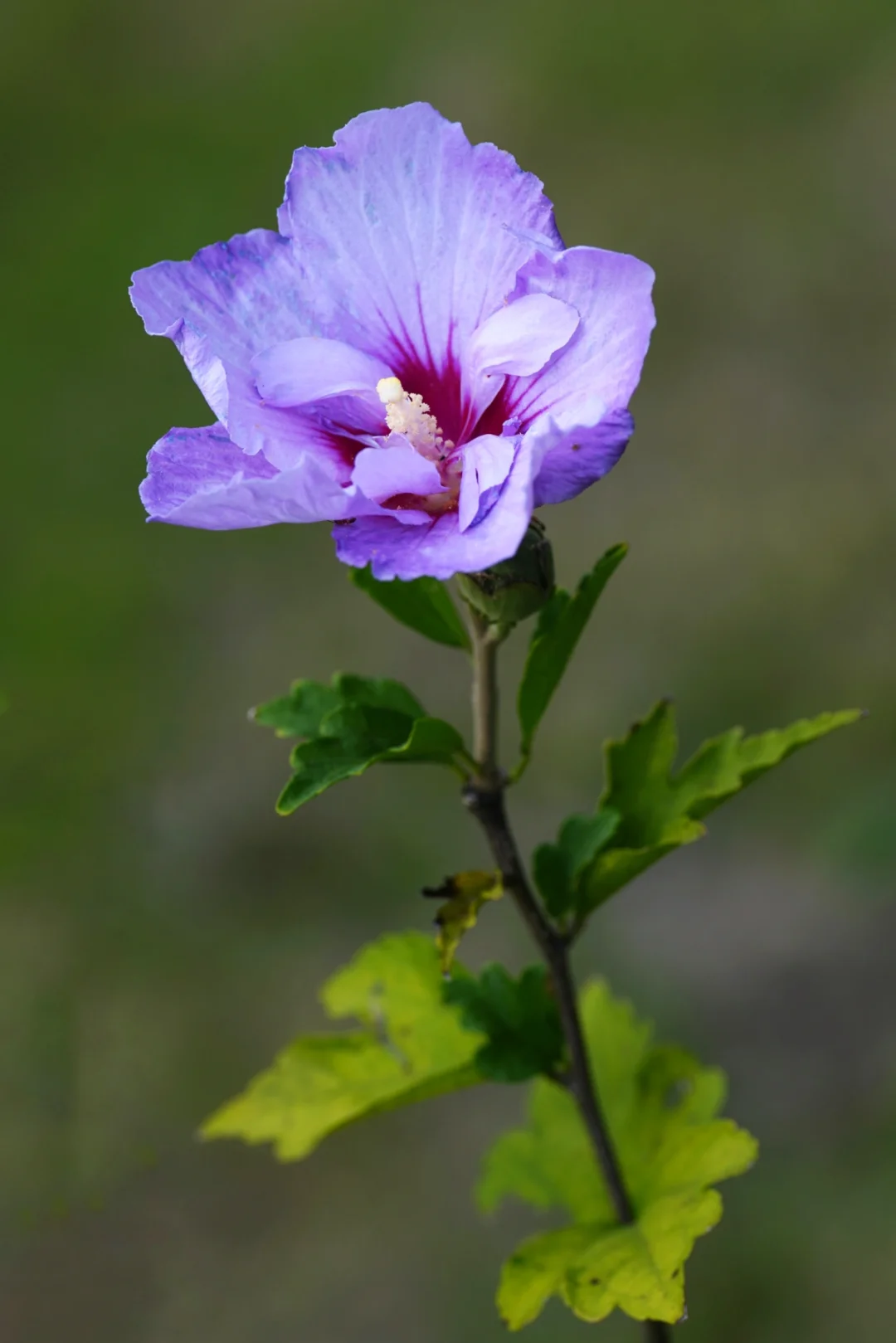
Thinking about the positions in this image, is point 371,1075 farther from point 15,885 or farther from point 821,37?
point 821,37

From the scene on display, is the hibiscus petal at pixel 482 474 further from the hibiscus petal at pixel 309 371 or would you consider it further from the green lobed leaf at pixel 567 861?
the green lobed leaf at pixel 567 861

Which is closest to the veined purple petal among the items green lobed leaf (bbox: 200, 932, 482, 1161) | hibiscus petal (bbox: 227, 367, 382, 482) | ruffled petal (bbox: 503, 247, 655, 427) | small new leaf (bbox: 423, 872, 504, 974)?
hibiscus petal (bbox: 227, 367, 382, 482)

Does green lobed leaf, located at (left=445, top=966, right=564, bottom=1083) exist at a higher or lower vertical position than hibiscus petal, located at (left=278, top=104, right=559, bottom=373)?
lower

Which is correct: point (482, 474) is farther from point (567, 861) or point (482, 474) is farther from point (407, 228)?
point (567, 861)

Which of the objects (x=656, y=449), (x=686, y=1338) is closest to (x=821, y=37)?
(x=656, y=449)

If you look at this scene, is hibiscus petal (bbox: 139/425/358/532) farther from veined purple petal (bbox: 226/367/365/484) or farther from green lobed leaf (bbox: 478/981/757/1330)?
green lobed leaf (bbox: 478/981/757/1330)

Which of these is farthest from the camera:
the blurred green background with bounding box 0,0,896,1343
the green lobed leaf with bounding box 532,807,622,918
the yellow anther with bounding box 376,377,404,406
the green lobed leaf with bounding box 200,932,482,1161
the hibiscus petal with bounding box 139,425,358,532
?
the blurred green background with bounding box 0,0,896,1343

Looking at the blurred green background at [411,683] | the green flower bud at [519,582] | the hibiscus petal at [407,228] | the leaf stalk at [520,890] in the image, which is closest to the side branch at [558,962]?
the leaf stalk at [520,890]
